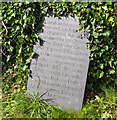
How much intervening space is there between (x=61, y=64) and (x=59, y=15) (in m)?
0.80

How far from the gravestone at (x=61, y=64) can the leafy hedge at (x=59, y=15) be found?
0.39 feet

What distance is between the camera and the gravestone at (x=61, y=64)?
2.66 meters

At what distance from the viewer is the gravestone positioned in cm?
266

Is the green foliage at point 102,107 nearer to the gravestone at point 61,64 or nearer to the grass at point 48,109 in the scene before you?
the grass at point 48,109

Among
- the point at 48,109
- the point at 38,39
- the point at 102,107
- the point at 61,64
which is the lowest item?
the point at 48,109

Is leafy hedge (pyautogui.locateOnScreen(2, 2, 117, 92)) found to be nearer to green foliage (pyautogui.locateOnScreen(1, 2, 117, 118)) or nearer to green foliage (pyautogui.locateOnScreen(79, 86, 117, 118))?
green foliage (pyautogui.locateOnScreen(1, 2, 117, 118))

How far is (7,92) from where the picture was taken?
2988 mm

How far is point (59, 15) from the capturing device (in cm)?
276

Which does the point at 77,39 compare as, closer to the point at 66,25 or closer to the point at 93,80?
the point at 66,25

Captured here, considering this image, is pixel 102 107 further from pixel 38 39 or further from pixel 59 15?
pixel 59 15

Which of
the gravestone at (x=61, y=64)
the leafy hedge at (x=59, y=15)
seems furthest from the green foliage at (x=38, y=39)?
Answer: the gravestone at (x=61, y=64)

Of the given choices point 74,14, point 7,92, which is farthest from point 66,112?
point 74,14

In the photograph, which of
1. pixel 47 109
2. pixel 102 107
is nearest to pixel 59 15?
pixel 47 109

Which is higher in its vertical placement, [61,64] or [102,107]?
[61,64]
